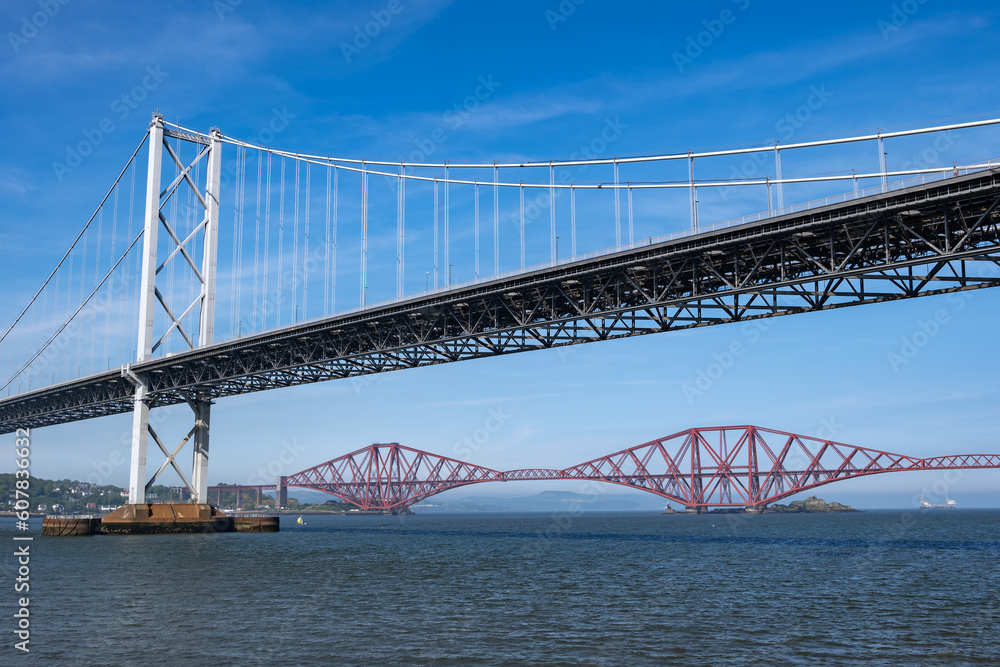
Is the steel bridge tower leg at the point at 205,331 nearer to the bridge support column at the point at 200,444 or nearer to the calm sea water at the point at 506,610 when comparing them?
the bridge support column at the point at 200,444

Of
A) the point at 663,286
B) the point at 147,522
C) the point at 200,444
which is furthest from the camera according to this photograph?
the point at 200,444

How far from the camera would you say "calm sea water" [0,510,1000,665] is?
738 inches

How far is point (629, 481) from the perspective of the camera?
180125 mm

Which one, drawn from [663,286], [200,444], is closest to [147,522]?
[200,444]

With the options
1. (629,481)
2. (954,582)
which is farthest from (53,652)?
(629,481)

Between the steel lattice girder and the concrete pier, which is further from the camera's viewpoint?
the concrete pier

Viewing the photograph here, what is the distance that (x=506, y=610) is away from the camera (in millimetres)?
24906

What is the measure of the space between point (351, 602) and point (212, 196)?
4947 cm

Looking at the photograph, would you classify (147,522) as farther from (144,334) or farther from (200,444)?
(144,334)

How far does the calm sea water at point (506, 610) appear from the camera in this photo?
61.5 ft

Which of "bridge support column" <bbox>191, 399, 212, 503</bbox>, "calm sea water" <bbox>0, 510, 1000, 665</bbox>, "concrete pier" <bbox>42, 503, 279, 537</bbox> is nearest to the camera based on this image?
"calm sea water" <bbox>0, 510, 1000, 665</bbox>

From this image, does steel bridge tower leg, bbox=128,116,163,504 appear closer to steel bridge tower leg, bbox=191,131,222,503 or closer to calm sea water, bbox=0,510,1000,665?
steel bridge tower leg, bbox=191,131,222,503

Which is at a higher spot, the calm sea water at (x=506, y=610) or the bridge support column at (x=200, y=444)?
the bridge support column at (x=200, y=444)

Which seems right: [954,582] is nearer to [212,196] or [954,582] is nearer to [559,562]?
[559,562]
